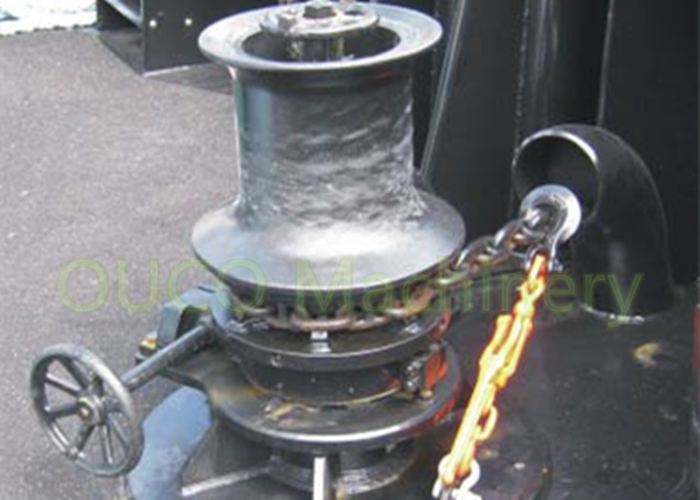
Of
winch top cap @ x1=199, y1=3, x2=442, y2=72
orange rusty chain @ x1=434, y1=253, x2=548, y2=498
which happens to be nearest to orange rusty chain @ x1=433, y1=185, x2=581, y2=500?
orange rusty chain @ x1=434, y1=253, x2=548, y2=498

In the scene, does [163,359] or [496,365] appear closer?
[496,365]

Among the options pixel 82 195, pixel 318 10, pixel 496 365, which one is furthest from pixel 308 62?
pixel 82 195

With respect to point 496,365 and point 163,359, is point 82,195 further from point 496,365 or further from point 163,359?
point 496,365

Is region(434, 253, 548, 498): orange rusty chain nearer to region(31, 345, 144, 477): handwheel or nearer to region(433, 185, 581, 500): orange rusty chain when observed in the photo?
region(433, 185, 581, 500): orange rusty chain

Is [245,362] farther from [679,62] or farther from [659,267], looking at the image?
[679,62]

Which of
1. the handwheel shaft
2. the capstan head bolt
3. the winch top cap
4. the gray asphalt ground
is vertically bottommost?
the gray asphalt ground

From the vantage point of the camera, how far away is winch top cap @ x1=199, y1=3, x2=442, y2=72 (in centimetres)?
116

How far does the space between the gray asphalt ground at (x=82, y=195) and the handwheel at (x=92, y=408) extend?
149 millimetres

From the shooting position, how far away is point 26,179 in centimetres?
273

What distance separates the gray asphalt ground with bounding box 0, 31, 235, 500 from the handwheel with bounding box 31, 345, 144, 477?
15cm

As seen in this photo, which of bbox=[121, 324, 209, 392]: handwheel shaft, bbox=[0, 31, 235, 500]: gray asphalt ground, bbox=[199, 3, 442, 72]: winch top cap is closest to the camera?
bbox=[199, 3, 442, 72]: winch top cap

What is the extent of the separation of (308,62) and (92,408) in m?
0.43

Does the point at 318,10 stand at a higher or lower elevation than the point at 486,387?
higher

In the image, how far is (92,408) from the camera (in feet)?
4.01
